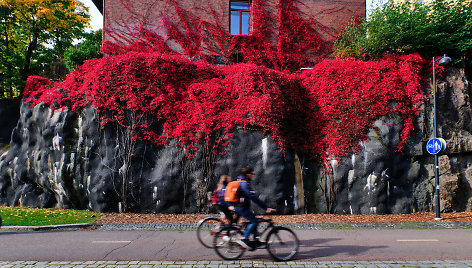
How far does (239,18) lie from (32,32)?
1419 centimetres

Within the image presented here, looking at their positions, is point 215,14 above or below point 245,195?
above

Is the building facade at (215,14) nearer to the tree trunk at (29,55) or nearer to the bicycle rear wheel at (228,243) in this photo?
the tree trunk at (29,55)

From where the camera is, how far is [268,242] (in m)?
5.55

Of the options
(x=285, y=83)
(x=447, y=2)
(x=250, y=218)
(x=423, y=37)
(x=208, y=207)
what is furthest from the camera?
(x=447, y=2)

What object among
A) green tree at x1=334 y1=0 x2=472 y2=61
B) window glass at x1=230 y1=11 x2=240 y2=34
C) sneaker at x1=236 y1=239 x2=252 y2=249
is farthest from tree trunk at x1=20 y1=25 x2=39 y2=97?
sneaker at x1=236 y1=239 x2=252 y2=249

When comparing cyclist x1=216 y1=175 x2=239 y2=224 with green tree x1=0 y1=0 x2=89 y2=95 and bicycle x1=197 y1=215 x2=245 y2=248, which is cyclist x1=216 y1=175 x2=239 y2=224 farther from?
green tree x1=0 y1=0 x2=89 y2=95

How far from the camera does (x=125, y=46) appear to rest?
1642 centimetres

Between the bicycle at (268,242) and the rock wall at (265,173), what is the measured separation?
20.0 feet

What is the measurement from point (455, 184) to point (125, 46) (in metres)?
17.2

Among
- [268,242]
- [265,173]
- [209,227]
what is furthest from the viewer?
[265,173]

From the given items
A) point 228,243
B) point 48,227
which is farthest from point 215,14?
point 228,243

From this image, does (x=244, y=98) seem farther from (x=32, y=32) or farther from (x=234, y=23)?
(x=32, y=32)

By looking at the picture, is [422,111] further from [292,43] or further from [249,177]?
[249,177]

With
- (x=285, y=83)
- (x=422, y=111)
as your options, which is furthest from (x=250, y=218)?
(x=422, y=111)
